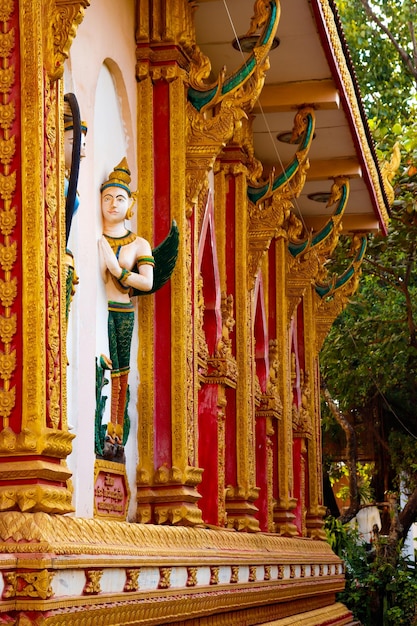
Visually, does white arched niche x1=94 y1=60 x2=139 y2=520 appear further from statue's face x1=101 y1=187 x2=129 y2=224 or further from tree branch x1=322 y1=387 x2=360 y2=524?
tree branch x1=322 y1=387 x2=360 y2=524

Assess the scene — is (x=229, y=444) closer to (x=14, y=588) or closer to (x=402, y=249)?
(x=14, y=588)

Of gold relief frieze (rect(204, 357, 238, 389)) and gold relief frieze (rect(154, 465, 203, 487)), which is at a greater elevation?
gold relief frieze (rect(204, 357, 238, 389))

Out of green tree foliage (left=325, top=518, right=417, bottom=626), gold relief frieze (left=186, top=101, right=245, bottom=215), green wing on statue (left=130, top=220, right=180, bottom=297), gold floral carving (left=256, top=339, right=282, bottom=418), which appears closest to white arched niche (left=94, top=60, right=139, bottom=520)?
green wing on statue (left=130, top=220, right=180, bottom=297)

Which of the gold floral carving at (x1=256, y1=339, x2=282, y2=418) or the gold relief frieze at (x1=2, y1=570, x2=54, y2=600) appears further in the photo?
the gold floral carving at (x1=256, y1=339, x2=282, y2=418)

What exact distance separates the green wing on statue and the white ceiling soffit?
195cm

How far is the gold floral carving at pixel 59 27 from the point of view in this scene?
5820mm

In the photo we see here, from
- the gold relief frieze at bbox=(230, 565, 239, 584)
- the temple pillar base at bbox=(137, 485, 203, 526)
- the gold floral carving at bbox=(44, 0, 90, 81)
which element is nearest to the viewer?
the gold floral carving at bbox=(44, 0, 90, 81)

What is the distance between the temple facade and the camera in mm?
5613

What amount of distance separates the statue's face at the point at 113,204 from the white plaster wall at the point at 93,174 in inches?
2.1

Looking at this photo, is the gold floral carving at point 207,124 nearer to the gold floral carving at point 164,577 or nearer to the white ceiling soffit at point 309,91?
the white ceiling soffit at point 309,91

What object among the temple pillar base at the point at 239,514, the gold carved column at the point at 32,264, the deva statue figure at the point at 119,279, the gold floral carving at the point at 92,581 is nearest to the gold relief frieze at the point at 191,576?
the deva statue figure at the point at 119,279

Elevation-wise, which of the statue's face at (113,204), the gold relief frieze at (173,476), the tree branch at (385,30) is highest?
Answer: the tree branch at (385,30)

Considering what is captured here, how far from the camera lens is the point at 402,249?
65.3ft

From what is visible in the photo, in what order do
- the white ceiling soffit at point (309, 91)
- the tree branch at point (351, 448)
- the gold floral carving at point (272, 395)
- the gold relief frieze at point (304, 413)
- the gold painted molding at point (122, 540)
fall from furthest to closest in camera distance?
the tree branch at point (351, 448) < the gold relief frieze at point (304, 413) < the gold floral carving at point (272, 395) < the white ceiling soffit at point (309, 91) < the gold painted molding at point (122, 540)
